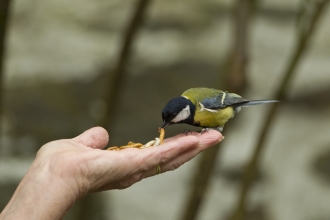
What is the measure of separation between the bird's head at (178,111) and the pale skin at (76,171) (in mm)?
161

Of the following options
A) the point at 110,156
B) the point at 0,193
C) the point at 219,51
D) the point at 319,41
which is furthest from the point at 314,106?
the point at 110,156

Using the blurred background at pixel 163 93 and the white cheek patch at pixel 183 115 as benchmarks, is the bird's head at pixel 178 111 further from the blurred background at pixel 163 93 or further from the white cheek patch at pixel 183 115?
the blurred background at pixel 163 93

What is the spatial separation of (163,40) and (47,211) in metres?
3.29

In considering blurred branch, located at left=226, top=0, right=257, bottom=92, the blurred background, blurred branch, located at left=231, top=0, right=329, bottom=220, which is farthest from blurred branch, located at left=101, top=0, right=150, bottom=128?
blurred branch, located at left=231, top=0, right=329, bottom=220

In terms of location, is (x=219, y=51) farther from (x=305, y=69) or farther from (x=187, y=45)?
(x=305, y=69)

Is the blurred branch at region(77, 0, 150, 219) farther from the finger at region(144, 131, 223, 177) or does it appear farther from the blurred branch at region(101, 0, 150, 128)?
the finger at region(144, 131, 223, 177)

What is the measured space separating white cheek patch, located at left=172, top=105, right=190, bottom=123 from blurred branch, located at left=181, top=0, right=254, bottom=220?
398 mm

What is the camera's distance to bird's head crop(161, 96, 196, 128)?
1.39m

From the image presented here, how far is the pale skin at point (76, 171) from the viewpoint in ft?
3.31

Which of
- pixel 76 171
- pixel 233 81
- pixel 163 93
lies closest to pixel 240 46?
pixel 233 81

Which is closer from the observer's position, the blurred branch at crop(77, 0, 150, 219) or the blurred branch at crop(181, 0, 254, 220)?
the blurred branch at crop(181, 0, 254, 220)

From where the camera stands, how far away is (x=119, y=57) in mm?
2254

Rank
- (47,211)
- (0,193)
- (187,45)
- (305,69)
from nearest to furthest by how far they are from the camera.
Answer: (47,211) → (0,193) → (187,45) → (305,69)

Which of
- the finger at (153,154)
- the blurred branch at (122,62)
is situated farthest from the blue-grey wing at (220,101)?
the blurred branch at (122,62)
